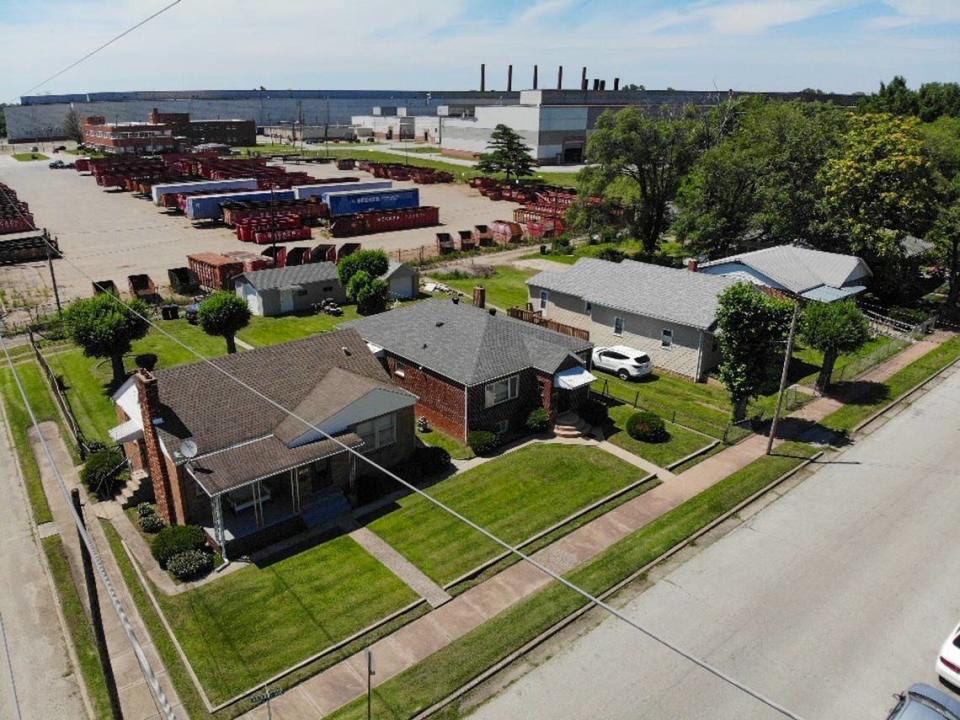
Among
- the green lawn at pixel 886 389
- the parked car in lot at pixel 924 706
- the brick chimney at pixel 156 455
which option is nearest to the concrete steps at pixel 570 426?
the green lawn at pixel 886 389

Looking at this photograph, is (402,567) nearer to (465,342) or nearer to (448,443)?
(448,443)

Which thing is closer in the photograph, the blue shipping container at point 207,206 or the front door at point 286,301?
the front door at point 286,301

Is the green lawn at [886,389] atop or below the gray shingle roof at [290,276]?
below

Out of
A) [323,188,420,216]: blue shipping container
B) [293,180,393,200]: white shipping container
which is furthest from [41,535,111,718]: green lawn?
[293,180,393,200]: white shipping container

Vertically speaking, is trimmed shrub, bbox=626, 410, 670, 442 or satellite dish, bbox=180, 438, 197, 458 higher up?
satellite dish, bbox=180, 438, 197, 458

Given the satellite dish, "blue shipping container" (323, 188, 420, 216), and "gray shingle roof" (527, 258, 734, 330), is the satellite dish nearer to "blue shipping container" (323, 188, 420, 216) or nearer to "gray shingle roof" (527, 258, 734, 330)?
"gray shingle roof" (527, 258, 734, 330)

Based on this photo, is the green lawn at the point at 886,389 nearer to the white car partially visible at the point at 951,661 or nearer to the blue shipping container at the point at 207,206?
the white car partially visible at the point at 951,661
